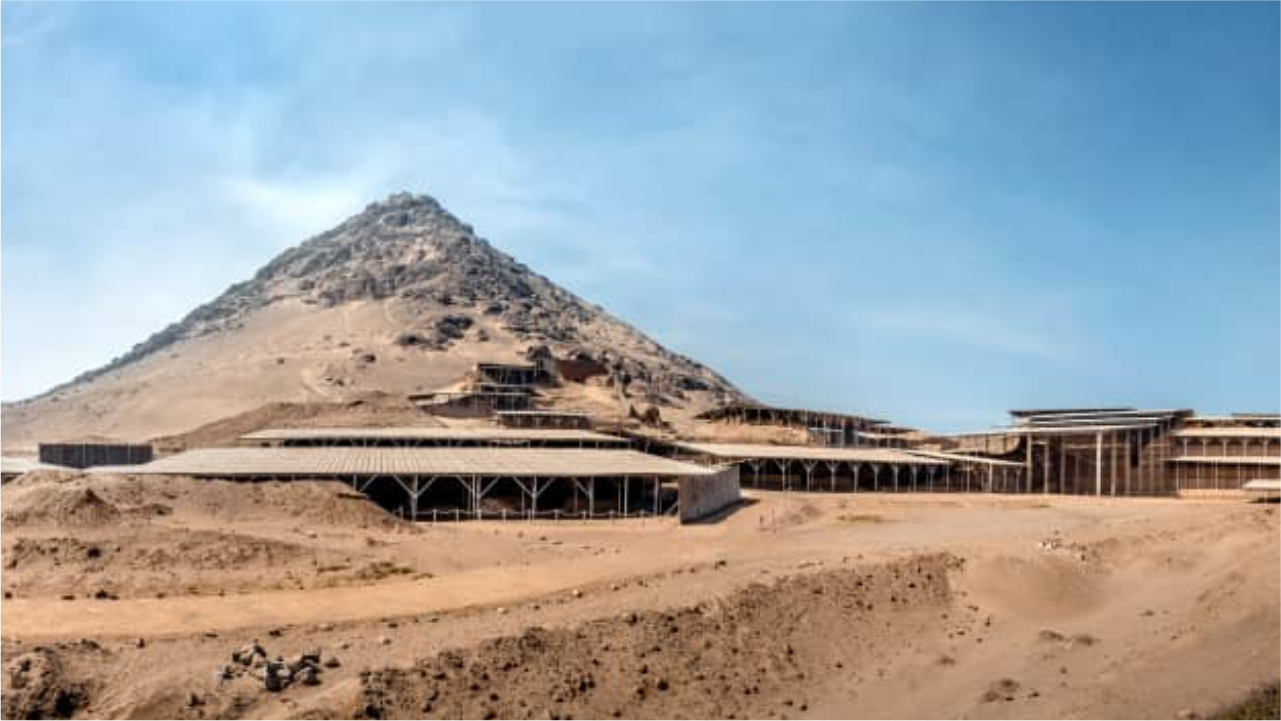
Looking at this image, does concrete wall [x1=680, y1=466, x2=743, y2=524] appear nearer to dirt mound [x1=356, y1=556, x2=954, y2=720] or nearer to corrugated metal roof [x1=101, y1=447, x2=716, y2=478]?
corrugated metal roof [x1=101, y1=447, x2=716, y2=478]

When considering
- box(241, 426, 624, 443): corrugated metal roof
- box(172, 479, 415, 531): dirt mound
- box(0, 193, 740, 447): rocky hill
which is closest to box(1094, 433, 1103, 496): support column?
box(241, 426, 624, 443): corrugated metal roof

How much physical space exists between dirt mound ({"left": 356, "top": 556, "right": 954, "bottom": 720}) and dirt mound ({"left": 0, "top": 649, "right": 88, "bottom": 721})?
4332 millimetres

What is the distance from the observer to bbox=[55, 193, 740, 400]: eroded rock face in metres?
134

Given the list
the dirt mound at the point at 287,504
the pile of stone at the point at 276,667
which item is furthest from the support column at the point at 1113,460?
the pile of stone at the point at 276,667

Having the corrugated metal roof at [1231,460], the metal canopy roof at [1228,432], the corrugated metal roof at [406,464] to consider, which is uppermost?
the metal canopy roof at [1228,432]

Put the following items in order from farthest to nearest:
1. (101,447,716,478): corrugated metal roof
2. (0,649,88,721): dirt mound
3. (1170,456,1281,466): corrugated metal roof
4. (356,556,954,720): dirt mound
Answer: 1. (1170,456,1281,466): corrugated metal roof
2. (101,447,716,478): corrugated metal roof
3. (356,556,954,720): dirt mound
4. (0,649,88,721): dirt mound

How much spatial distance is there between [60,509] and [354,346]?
10249 cm

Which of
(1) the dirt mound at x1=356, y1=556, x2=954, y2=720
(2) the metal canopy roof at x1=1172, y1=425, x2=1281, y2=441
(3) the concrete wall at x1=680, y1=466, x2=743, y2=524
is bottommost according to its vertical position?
(1) the dirt mound at x1=356, y1=556, x2=954, y2=720

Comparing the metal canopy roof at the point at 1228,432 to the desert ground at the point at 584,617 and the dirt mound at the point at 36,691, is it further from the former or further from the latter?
the dirt mound at the point at 36,691

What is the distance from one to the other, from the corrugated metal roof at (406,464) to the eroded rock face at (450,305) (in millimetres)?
68058

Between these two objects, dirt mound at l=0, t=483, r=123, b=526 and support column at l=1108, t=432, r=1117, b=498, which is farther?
support column at l=1108, t=432, r=1117, b=498

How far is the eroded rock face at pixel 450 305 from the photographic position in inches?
5276

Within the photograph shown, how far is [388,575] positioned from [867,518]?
22.8 metres

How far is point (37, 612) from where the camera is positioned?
1791cm
